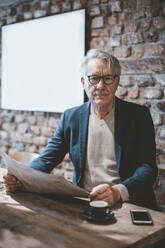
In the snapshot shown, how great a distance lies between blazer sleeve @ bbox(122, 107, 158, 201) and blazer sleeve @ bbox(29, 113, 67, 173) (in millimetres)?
541

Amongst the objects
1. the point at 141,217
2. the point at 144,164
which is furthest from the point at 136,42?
the point at 141,217

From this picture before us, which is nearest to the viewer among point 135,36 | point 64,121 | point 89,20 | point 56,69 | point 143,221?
point 143,221

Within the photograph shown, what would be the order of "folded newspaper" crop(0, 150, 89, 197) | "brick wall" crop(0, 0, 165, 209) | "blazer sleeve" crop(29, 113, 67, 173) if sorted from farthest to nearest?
1. "brick wall" crop(0, 0, 165, 209)
2. "blazer sleeve" crop(29, 113, 67, 173)
3. "folded newspaper" crop(0, 150, 89, 197)

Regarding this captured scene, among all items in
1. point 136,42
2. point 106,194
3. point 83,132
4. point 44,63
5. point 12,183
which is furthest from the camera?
point 44,63

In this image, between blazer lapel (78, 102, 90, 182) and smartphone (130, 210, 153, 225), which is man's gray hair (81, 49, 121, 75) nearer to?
blazer lapel (78, 102, 90, 182)

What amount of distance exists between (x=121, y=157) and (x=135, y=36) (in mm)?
1291

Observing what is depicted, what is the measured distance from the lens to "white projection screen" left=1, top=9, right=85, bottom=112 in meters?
3.16

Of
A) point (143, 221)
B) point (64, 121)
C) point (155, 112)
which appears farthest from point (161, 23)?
point (143, 221)

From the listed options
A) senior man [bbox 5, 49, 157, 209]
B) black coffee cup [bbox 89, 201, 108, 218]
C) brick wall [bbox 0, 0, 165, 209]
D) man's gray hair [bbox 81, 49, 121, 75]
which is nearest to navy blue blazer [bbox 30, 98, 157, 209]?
senior man [bbox 5, 49, 157, 209]

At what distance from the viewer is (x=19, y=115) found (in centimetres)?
379

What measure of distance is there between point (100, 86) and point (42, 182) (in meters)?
0.73

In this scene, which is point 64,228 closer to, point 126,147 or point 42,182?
point 42,182

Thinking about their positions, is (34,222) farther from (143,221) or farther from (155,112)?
(155,112)

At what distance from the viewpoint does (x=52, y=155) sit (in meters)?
2.09
